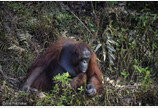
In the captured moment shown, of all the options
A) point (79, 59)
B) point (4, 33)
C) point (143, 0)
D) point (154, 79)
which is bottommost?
point (154, 79)

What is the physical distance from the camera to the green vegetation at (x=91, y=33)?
4486mm

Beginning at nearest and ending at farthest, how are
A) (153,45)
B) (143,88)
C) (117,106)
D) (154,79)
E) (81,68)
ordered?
(117,106) → (143,88) → (81,68) → (154,79) → (153,45)

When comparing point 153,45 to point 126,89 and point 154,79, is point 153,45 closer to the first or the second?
point 154,79

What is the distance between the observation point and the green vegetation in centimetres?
449

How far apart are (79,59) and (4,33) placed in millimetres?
1812

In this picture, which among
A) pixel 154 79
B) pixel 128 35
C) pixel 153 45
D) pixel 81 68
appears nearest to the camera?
pixel 81 68

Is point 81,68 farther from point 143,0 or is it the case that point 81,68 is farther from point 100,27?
point 143,0

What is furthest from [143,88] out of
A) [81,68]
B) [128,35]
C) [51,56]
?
[128,35]

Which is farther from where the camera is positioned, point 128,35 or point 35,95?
point 128,35

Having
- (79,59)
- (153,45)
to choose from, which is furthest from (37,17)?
(153,45)

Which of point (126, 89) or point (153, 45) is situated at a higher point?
point (153, 45)

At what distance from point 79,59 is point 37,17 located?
1978 mm

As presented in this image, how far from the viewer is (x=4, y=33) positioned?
4805mm

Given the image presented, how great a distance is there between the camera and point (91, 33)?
5008mm
